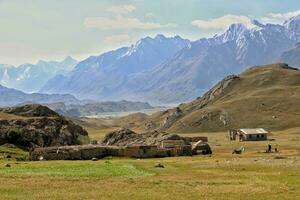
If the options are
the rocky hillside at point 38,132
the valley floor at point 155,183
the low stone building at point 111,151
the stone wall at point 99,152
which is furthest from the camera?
the rocky hillside at point 38,132

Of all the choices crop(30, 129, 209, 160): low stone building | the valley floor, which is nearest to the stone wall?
crop(30, 129, 209, 160): low stone building

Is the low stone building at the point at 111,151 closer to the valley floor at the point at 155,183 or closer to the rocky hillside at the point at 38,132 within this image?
the rocky hillside at the point at 38,132

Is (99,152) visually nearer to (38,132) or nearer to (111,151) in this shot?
(111,151)

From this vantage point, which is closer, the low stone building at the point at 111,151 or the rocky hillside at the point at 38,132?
the low stone building at the point at 111,151

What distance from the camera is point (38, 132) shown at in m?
116

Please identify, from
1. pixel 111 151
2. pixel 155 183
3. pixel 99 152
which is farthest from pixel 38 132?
pixel 155 183

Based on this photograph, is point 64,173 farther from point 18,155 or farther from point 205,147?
point 205,147

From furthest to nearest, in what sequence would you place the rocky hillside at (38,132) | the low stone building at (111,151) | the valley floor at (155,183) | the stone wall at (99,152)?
the rocky hillside at (38,132) → the low stone building at (111,151) → the stone wall at (99,152) → the valley floor at (155,183)

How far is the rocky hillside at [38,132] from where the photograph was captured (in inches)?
4382

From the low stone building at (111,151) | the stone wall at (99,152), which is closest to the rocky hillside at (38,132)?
the low stone building at (111,151)

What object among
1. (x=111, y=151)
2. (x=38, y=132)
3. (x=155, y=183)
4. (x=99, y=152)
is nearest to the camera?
(x=155, y=183)

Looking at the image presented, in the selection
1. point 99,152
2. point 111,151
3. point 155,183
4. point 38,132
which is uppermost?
point 38,132

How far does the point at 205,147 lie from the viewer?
10988cm

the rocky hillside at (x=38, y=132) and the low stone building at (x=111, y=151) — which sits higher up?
the rocky hillside at (x=38, y=132)
